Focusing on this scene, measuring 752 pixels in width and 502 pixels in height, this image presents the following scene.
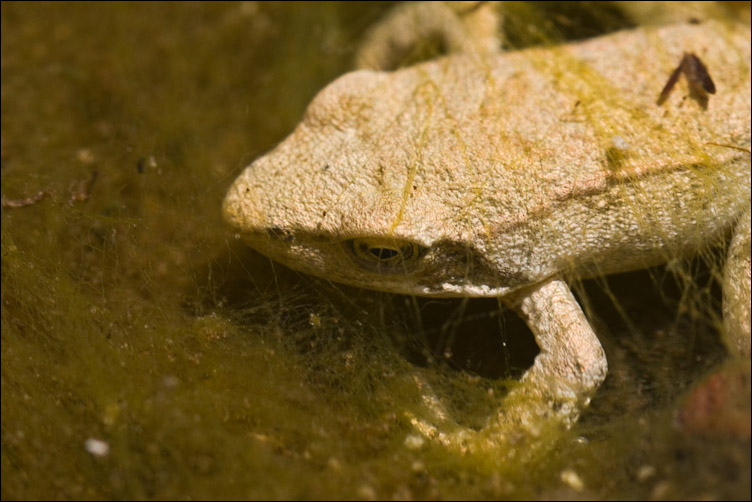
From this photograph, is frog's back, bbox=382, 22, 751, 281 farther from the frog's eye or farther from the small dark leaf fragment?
the frog's eye

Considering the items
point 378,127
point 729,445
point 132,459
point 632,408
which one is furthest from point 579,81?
point 132,459

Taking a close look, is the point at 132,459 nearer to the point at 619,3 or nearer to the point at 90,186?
the point at 90,186

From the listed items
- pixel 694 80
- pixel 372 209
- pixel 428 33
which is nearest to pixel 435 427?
pixel 372 209

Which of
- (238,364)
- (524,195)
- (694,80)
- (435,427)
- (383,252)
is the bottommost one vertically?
(435,427)

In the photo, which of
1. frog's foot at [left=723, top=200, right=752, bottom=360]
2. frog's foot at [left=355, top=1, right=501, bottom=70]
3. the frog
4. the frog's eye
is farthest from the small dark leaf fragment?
the frog's eye

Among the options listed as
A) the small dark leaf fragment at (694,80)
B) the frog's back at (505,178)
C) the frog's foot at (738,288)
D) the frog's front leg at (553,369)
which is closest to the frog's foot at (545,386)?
the frog's front leg at (553,369)

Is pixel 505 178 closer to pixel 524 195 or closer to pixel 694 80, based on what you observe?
pixel 524 195

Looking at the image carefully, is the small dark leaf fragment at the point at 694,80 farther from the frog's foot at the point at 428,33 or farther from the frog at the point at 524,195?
the frog's foot at the point at 428,33
